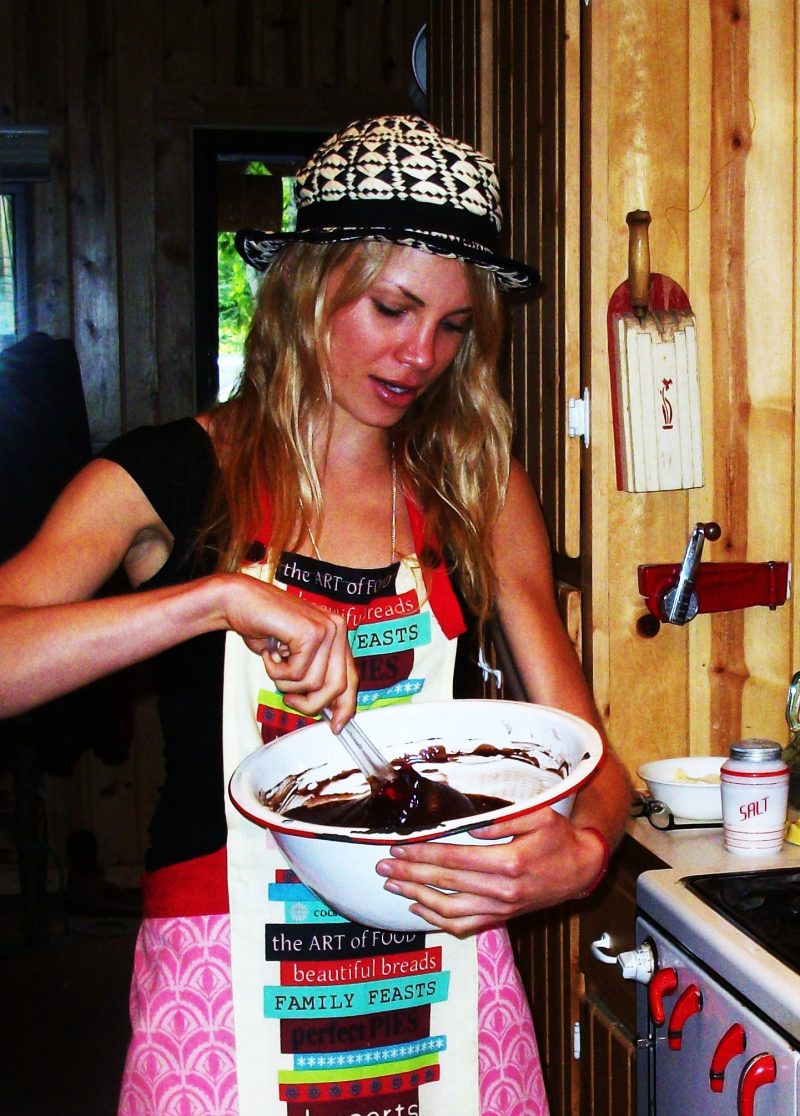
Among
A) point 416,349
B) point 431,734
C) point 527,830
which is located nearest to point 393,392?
point 416,349

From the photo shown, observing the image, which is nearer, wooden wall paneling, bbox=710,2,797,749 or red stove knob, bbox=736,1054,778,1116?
red stove knob, bbox=736,1054,778,1116

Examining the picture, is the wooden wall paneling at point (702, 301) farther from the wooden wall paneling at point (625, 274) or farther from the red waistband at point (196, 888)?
the red waistband at point (196, 888)

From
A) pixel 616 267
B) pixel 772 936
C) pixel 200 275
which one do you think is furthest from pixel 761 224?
pixel 200 275

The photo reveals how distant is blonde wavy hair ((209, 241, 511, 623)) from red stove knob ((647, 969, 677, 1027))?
1.46 feet

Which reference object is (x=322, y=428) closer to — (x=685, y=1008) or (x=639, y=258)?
(x=639, y=258)

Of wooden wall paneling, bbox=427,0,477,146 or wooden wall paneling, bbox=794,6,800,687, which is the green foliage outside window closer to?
wooden wall paneling, bbox=427,0,477,146

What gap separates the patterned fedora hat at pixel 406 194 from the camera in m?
1.34

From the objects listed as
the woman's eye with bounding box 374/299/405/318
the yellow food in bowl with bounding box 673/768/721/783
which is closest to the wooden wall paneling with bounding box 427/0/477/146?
the woman's eye with bounding box 374/299/405/318

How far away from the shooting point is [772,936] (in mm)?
1275

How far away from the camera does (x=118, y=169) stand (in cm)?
391

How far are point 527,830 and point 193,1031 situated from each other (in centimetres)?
45

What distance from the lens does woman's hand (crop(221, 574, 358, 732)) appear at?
1.12 meters

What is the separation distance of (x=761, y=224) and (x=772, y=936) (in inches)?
42.1

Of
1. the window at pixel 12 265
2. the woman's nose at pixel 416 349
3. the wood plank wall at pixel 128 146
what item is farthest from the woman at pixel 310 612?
the window at pixel 12 265
